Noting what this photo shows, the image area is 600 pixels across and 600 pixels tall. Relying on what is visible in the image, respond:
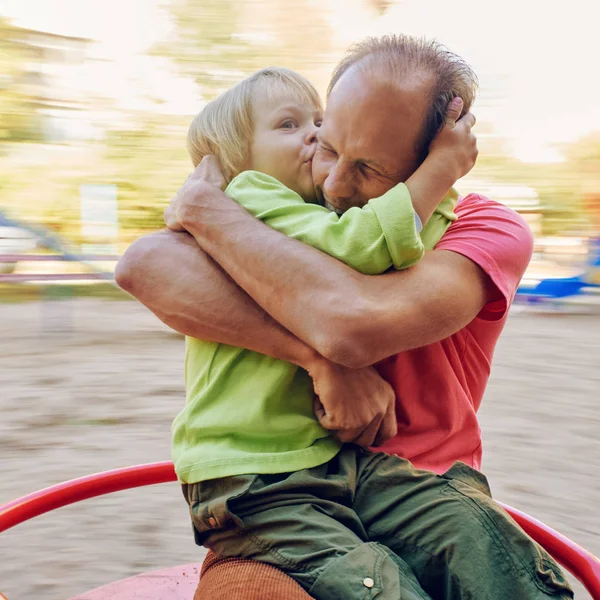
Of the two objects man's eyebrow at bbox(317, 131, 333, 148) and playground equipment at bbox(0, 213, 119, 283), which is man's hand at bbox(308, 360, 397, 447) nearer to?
man's eyebrow at bbox(317, 131, 333, 148)

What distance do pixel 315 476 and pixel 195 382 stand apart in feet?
0.95

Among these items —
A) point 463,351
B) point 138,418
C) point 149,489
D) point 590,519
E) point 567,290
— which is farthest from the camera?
point 567,290

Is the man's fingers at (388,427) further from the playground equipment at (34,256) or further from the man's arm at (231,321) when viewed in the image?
the playground equipment at (34,256)

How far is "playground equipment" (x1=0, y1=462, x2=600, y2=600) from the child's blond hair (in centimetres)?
81

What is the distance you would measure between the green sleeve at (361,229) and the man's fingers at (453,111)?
0.22 meters

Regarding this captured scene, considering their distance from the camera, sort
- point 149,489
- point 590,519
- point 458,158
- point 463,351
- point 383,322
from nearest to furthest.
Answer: point 383,322
point 458,158
point 463,351
point 590,519
point 149,489

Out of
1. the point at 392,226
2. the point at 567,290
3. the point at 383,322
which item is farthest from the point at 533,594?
Result: the point at 567,290

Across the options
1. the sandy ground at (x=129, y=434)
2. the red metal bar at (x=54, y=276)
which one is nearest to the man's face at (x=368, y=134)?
the sandy ground at (x=129, y=434)

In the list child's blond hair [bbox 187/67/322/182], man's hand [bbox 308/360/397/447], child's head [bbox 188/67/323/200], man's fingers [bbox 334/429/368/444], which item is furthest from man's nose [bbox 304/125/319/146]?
man's fingers [bbox 334/429/368/444]

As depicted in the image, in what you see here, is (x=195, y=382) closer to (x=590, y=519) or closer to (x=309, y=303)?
(x=309, y=303)

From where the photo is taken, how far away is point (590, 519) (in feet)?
11.4

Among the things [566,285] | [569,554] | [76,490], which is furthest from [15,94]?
[569,554]

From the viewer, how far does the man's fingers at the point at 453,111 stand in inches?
56.4

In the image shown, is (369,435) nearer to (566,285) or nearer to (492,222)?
(492,222)
